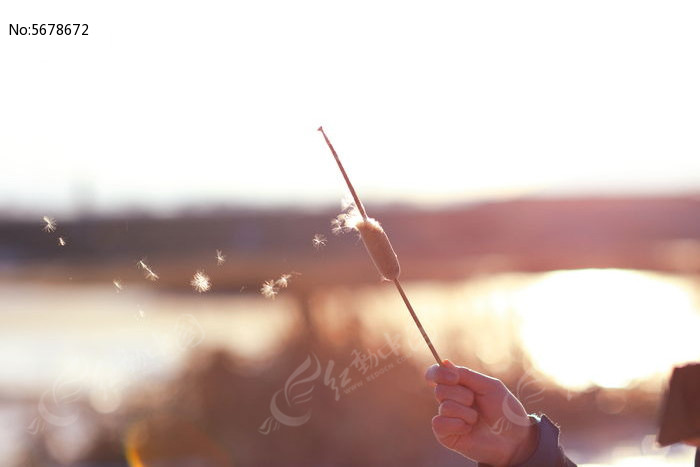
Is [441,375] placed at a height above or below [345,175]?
below

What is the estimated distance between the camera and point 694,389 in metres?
0.95

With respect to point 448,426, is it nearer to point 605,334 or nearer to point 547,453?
point 547,453

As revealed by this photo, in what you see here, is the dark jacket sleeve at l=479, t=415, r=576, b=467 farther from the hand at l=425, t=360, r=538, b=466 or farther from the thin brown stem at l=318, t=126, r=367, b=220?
the thin brown stem at l=318, t=126, r=367, b=220

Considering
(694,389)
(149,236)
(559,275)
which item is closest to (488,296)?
(559,275)

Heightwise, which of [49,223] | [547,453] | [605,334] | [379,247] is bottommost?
[547,453]

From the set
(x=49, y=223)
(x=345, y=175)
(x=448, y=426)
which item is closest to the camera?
(x=345, y=175)

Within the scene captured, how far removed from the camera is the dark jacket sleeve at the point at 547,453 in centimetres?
113

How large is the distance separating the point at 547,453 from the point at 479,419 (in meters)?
0.09

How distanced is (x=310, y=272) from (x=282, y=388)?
0.58 meters

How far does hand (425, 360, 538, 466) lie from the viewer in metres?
1.09

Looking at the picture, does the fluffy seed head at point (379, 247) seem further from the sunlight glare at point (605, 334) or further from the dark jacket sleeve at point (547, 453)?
the sunlight glare at point (605, 334)

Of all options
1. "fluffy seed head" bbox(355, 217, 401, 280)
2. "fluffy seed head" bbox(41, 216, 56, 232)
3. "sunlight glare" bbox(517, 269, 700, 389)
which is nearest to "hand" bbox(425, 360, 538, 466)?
"fluffy seed head" bbox(355, 217, 401, 280)

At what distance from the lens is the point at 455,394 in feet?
3.59

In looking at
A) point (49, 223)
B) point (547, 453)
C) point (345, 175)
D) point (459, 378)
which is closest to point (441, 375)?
point (459, 378)
